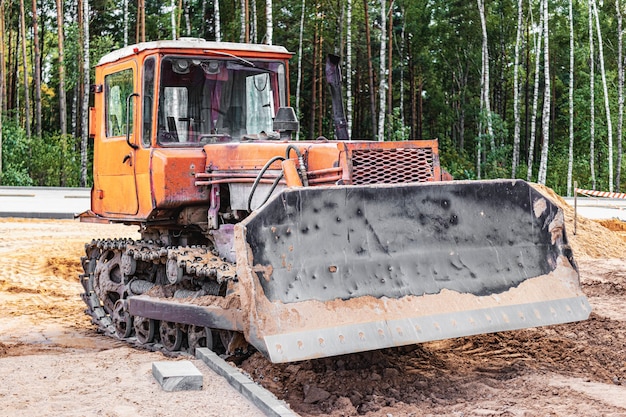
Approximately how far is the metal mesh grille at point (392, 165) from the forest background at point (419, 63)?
28987mm

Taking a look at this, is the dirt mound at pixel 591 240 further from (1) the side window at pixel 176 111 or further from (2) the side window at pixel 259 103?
(1) the side window at pixel 176 111

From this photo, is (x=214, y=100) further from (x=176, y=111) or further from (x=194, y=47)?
(x=194, y=47)

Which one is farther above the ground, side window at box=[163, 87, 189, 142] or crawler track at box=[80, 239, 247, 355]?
side window at box=[163, 87, 189, 142]

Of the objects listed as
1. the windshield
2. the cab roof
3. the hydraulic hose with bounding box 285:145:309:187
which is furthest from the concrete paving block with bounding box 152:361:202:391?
the cab roof

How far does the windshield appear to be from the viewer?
331 inches

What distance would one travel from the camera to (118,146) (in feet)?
29.8

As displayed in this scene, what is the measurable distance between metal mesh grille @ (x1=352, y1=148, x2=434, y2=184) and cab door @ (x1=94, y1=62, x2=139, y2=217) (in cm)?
258

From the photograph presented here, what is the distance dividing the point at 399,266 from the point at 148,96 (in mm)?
3243

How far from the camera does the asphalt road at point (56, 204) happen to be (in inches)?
867

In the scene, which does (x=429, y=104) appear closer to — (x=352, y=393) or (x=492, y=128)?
(x=492, y=128)

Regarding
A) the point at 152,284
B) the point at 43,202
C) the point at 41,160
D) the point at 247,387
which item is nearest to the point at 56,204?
the point at 43,202

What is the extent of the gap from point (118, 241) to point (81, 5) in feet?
116

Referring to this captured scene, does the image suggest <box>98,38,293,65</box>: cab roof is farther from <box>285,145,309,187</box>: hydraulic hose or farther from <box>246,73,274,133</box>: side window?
<box>285,145,309,187</box>: hydraulic hose

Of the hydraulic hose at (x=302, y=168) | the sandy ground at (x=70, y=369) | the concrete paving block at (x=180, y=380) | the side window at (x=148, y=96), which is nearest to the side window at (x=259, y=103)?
the side window at (x=148, y=96)
